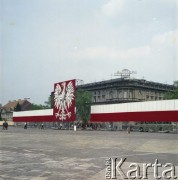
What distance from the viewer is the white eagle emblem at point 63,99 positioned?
6406cm

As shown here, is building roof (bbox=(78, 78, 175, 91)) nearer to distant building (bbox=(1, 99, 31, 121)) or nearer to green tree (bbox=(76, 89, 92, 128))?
green tree (bbox=(76, 89, 92, 128))

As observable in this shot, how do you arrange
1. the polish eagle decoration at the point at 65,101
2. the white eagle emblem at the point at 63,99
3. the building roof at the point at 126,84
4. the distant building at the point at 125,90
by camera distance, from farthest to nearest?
the building roof at the point at 126,84 → the distant building at the point at 125,90 → the white eagle emblem at the point at 63,99 → the polish eagle decoration at the point at 65,101

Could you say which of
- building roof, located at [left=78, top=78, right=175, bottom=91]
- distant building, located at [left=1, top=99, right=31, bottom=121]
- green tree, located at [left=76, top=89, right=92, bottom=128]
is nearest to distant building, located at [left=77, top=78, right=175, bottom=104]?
building roof, located at [left=78, top=78, right=175, bottom=91]

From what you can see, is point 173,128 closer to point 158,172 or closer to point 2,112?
point 158,172

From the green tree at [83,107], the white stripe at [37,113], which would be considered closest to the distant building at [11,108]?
the white stripe at [37,113]

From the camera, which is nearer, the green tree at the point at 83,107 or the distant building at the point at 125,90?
the green tree at the point at 83,107

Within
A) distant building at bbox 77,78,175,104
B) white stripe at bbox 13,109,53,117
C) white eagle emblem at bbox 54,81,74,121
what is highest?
distant building at bbox 77,78,175,104

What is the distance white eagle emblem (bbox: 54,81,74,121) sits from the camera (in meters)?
64.1

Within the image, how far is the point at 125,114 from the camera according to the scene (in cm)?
6109

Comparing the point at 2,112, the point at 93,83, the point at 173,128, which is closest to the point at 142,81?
the point at 93,83

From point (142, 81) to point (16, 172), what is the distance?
285ft

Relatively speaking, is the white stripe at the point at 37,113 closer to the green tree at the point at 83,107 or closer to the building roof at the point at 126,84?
the green tree at the point at 83,107

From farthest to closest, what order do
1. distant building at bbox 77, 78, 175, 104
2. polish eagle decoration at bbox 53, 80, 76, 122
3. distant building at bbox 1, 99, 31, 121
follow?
distant building at bbox 1, 99, 31, 121 < distant building at bbox 77, 78, 175, 104 < polish eagle decoration at bbox 53, 80, 76, 122

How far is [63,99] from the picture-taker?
216ft
